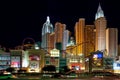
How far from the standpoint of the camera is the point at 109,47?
125 meters

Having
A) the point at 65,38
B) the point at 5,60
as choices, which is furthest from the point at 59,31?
the point at 5,60

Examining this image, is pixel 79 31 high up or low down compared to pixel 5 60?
up

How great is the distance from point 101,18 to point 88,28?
1044cm

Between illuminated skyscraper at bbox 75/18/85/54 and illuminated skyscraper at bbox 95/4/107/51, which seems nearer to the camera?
illuminated skyscraper at bbox 95/4/107/51

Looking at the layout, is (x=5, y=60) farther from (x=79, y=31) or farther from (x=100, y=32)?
(x=79, y=31)

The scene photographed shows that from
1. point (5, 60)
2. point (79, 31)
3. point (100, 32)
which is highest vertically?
point (79, 31)

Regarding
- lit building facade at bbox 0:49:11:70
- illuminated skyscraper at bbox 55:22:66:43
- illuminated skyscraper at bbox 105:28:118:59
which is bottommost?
lit building facade at bbox 0:49:11:70

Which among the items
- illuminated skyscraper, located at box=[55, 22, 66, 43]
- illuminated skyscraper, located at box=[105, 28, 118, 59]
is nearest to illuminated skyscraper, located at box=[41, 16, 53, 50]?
illuminated skyscraper, located at box=[55, 22, 66, 43]

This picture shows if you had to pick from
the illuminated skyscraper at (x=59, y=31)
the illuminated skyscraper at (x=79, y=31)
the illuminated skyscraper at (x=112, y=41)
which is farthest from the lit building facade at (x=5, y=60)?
the illuminated skyscraper at (x=59, y=31)

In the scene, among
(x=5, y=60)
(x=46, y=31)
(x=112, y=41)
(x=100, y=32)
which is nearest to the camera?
(x=5, y=60)

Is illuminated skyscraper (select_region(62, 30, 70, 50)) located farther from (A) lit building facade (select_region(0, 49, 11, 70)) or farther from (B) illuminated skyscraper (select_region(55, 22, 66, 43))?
(A) lit building facade (select_region(0, 49, 11, 70))

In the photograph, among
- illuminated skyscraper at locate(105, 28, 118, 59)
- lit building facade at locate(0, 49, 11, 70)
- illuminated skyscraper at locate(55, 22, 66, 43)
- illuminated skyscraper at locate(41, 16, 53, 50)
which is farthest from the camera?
illuminated skyscraper at locate(41, 16, 53, 50)

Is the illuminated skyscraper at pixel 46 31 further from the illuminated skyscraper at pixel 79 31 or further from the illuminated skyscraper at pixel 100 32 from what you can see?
the illuminated skyscraper at pixel 100 32

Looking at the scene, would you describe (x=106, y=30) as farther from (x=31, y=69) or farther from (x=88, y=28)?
(x=31, y=69)
